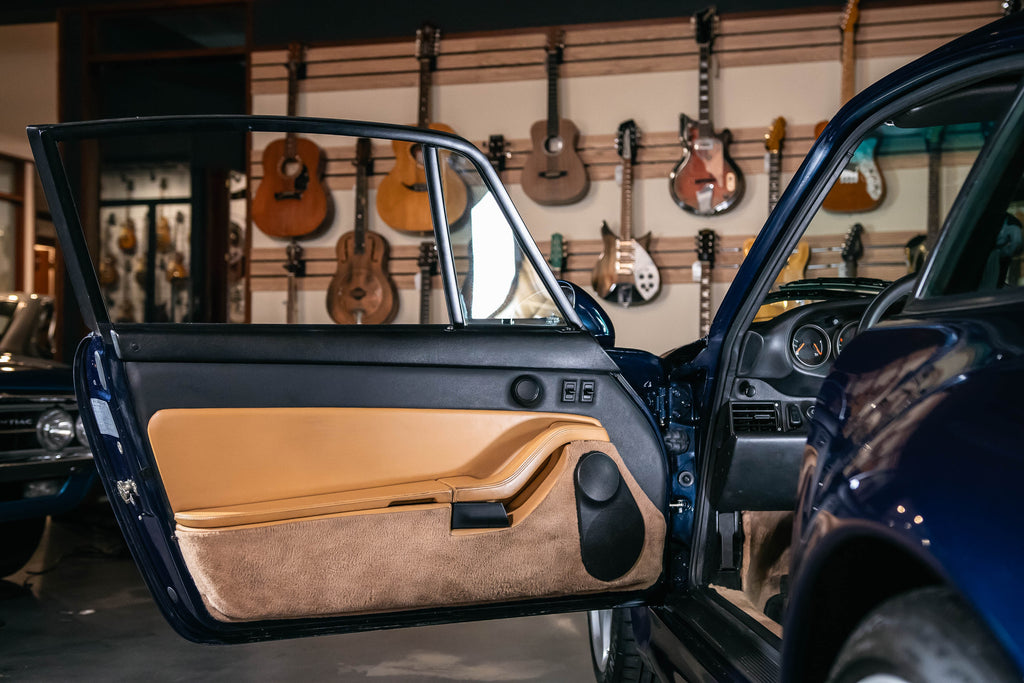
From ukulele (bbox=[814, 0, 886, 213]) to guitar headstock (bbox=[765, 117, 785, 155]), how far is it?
0.82 ft

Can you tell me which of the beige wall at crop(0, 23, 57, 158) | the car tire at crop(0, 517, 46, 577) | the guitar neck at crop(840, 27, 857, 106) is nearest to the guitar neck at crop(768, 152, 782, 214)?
the guitar neck at crop(840, 27, 857, 106)

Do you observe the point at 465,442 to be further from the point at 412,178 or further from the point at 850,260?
the point at 412,178

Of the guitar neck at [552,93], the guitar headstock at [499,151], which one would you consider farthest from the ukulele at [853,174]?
the guitar headstock at [499,151]

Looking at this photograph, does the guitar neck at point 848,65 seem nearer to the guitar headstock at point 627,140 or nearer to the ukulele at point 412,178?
the guitar headstock at point 627,140

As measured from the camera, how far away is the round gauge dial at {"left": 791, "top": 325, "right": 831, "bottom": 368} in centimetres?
200

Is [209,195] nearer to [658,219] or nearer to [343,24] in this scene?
[343,24]

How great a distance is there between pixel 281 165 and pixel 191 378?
4641 millimetres

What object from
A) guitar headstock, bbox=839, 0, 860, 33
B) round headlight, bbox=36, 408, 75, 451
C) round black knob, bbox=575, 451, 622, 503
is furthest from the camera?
guitar headstock, bbox=839, 0, 860, 33

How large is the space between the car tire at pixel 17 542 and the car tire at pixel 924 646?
359cm

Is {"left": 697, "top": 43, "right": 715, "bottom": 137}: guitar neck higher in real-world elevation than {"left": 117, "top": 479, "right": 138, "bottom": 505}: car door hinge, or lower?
higher

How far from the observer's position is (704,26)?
216 inches

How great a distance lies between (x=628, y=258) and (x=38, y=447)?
3.49 metres

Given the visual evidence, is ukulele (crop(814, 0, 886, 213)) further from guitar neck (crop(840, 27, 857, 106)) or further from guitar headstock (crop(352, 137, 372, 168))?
guitar headstock (crop(352, 137, 372, 168))

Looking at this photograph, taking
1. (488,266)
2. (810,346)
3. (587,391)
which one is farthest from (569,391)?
(810,346)
